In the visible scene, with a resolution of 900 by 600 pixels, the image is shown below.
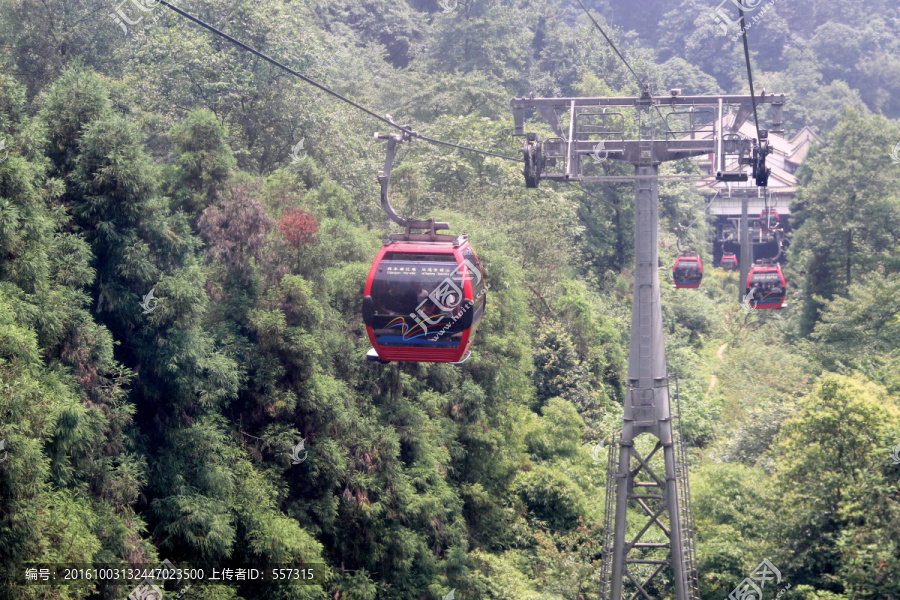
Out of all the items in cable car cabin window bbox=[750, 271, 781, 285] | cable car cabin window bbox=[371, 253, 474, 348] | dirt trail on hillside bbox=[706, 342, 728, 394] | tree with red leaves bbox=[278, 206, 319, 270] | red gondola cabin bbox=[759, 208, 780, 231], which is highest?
red gondola cabin bbox=[759, 208, 780, 231]

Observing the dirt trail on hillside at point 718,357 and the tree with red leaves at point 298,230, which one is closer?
the tree with red leaves at point 298,230

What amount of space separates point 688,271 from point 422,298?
65.8 feet

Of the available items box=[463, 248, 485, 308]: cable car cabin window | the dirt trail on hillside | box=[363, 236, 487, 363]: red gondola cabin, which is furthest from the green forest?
box=[463, 248, 485, 308]: cable car cabin window

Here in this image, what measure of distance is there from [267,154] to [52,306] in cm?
1189

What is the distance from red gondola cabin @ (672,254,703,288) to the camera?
30.8 meters

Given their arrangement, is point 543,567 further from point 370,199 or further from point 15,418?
point 15,418

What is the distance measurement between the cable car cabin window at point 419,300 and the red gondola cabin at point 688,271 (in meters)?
19.4

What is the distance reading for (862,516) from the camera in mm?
16562

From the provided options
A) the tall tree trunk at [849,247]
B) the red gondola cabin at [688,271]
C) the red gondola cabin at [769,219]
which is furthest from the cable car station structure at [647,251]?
the red gondola cabin at [769,219]

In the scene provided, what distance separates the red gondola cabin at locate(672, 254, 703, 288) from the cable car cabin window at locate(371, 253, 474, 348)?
19.4m

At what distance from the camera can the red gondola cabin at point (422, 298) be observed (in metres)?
12.5

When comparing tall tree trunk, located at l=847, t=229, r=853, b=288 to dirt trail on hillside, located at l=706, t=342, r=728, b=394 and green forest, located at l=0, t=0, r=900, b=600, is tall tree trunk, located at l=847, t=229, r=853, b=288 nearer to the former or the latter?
green forest, located at l=0, t=0, r=900, b=600

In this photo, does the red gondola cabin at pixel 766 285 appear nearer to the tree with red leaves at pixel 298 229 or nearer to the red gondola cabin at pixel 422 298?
the tree with red leaves at pixel 298 229

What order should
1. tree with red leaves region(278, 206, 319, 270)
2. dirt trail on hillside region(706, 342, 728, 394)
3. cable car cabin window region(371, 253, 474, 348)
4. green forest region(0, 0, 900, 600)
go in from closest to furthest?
cable car cabin window region(371, 253, 474, 348)
green forest region(0, 0, 900, 600)
tree with red leaves region(278, 206, 319, 270)
dirt trail on hillside region(706, 342, 728, 394)
